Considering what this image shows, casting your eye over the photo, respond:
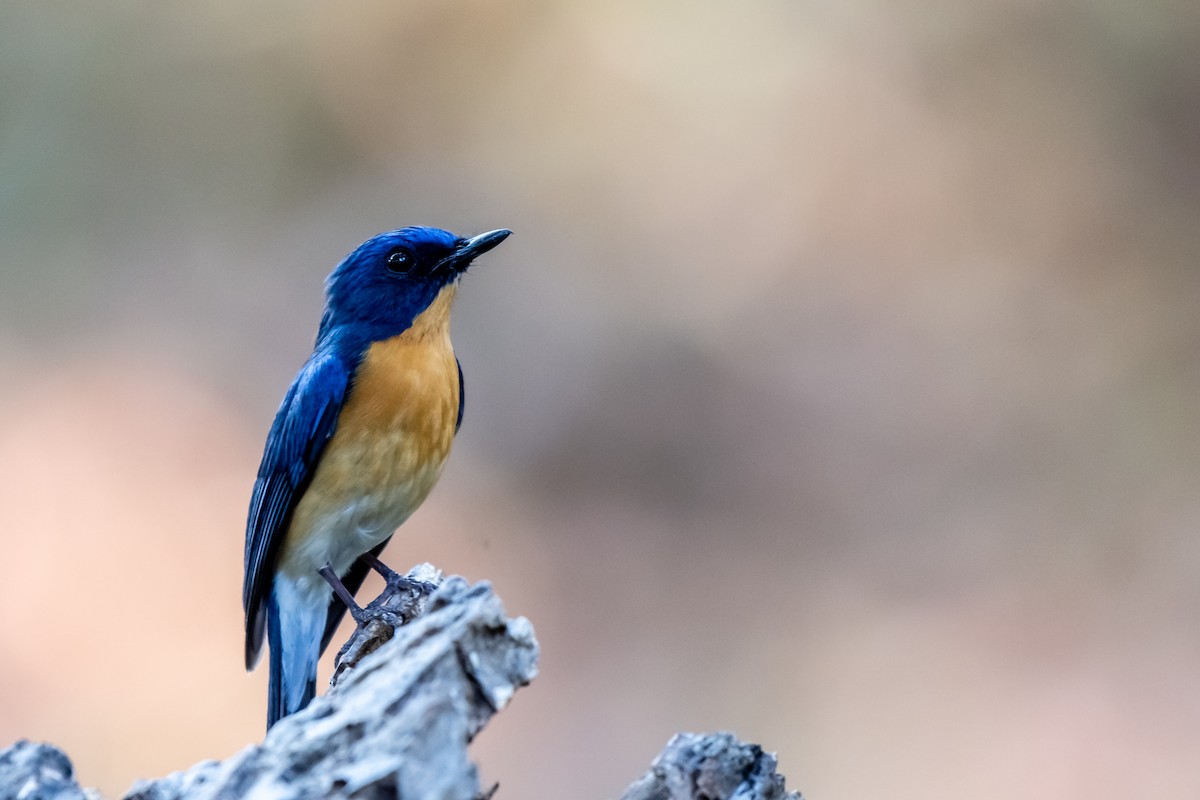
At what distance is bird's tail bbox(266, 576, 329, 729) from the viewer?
15.6 ft

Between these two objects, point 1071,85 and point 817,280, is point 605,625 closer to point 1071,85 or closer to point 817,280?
point 817,280

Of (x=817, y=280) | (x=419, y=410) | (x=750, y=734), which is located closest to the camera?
(x=419, y=410)

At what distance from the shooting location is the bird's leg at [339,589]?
4.32 metres

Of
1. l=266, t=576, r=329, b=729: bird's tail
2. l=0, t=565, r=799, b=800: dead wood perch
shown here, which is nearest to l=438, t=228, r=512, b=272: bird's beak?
l=266, t=576, r=329, b=729: bird's tail

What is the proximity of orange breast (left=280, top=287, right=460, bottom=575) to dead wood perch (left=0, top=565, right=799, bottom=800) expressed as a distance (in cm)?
182

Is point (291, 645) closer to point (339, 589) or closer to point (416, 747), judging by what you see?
point (339, 589)

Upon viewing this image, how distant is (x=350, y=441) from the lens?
15.0 ft

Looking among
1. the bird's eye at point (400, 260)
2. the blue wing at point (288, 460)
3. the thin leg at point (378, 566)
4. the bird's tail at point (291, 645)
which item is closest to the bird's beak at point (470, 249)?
the bird's eye at point (400, 260)

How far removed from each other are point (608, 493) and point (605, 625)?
1127 millimetres

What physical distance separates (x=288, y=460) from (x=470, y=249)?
3.49ft

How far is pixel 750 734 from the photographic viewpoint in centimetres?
784

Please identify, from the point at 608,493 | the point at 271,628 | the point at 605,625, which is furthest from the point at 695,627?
the point at 271,628

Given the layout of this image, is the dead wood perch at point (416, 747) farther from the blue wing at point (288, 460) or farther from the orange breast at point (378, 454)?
the blue wing at point (288, 460)

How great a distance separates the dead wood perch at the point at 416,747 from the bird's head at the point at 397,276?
2.22 m
